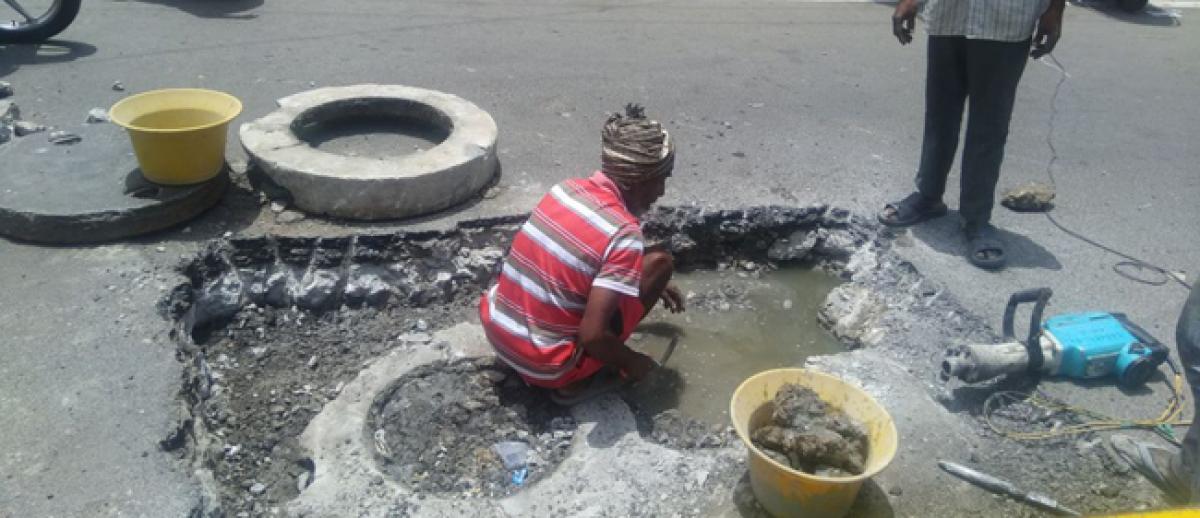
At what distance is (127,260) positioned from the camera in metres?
4.09

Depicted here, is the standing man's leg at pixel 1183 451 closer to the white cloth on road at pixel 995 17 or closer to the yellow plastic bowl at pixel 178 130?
the white cloth on road at pixel 995 17

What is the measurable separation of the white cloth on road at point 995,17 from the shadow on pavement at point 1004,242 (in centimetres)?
111

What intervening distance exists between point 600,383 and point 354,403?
3.39ft

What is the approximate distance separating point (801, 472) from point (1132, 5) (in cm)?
958

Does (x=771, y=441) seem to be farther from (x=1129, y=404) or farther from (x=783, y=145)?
(x=783, y=145)

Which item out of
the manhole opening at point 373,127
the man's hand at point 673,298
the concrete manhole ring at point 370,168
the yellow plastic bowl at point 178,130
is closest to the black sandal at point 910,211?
the man's hand at point 673,298

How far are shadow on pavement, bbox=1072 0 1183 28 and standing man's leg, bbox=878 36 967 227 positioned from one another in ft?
21.8

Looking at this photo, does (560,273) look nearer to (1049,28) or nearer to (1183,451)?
(1183,451)

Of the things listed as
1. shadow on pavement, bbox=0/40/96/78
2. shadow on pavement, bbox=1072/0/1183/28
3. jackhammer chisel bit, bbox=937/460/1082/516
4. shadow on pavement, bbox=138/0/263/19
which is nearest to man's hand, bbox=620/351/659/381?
jackhammer chisel bit, bbox=937/460/1082/516

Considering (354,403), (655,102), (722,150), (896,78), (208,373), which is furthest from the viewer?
(896,78)

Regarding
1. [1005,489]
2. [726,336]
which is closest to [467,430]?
[726,336]

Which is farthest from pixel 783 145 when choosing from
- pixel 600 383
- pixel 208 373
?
pixel 208 373

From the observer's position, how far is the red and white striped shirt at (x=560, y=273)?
3139 millimetres

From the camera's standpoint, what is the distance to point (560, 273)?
127 inches
